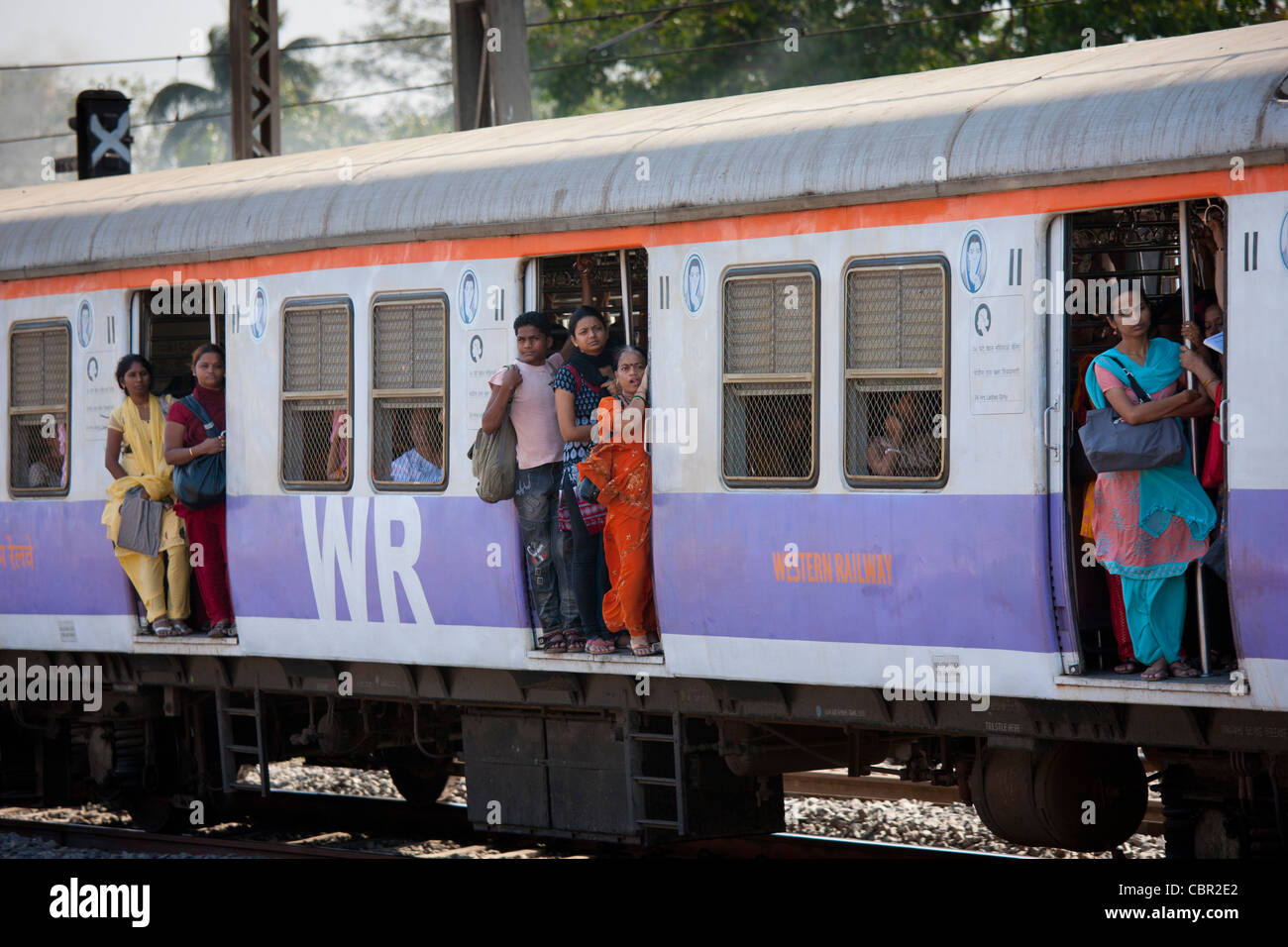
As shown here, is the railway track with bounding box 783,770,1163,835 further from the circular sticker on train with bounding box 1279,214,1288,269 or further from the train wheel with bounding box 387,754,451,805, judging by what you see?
the circular sticker on train with bounding box 1279,214,1288,269

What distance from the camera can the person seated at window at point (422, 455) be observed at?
31.0ft

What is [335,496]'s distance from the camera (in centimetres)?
980

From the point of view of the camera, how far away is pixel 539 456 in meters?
8.96

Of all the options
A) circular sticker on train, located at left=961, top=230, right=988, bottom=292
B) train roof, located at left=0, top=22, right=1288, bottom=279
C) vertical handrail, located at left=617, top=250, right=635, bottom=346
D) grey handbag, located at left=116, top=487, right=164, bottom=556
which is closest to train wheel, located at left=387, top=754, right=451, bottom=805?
grey handbag, located at left=116, top=487, right=164, bottom=556

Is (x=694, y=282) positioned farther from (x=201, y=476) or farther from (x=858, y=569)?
(x=201, y=476)

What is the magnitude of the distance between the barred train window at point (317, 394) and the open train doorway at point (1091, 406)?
393 cm

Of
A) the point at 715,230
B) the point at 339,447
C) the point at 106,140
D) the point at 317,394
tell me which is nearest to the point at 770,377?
the point at 715,230

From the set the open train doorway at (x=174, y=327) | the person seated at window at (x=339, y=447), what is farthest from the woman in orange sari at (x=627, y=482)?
the open train doorway at (x=174, y=327)

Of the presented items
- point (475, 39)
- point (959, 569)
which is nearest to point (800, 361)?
point (959, 569)

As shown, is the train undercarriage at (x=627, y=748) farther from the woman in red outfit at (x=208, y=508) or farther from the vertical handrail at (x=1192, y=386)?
the woman in red outfit at (x=208, y=508)

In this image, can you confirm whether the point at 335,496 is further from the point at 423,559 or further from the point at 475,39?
the point at 475,39

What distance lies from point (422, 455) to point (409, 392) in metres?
0.34

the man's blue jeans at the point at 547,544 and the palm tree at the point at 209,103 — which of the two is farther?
the palm tree at the point at 209,103
